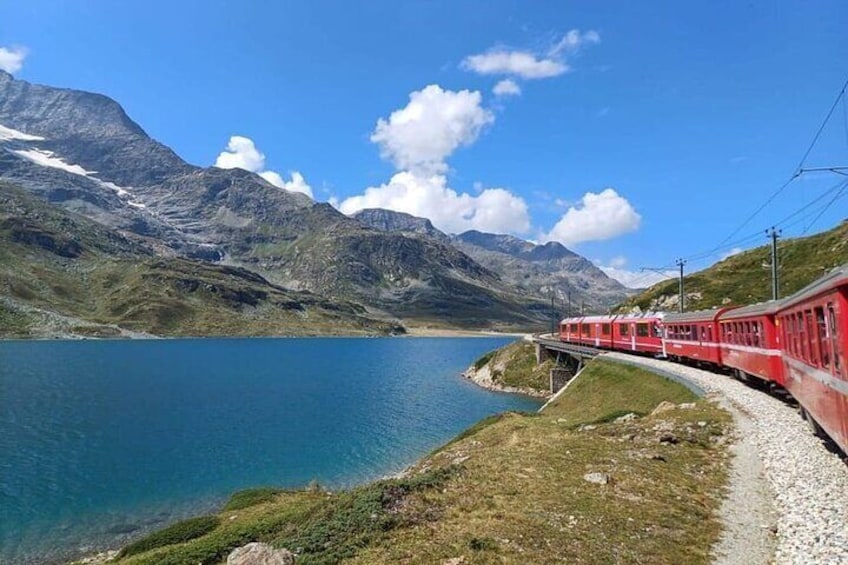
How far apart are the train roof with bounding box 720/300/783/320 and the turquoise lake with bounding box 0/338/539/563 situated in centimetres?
2953

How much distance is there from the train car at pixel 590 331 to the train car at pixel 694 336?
67.6 feet

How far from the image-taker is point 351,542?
542 inches

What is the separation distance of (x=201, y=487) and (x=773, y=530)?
4015cm

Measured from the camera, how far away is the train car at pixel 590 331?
85125mm

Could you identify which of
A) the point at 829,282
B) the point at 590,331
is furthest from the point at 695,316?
the point at 829,282

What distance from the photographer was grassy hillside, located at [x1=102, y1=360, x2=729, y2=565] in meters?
13.0

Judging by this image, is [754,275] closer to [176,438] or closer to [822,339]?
[822,339]

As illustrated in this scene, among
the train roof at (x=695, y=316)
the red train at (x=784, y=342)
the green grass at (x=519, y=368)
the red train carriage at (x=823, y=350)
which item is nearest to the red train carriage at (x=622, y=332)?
the red train at (x=784, y=342)

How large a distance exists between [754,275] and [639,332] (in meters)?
61.7

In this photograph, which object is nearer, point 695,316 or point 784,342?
point 784,342

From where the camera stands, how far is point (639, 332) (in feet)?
237

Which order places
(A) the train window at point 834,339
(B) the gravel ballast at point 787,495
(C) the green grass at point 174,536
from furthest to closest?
(C) the green grass at point 174,536, (A) the train window at point 834,339, (B) the gravel ballast at point 787,495

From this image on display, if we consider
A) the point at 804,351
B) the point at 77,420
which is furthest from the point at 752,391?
the point at 77,420

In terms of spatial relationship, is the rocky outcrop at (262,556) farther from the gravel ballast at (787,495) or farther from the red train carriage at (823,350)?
the red train carriage at (823,350)
